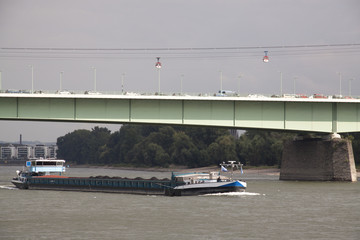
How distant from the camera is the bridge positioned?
84.5 m

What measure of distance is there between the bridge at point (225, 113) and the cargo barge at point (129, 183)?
7.01 metres

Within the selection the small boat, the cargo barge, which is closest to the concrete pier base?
the cargo barge

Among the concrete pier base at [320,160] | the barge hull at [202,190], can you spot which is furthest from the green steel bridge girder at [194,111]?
the barge hull at [202,190]

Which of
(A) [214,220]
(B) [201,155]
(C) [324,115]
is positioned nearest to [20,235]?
(A) [214,220]

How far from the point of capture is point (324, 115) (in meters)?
91.3

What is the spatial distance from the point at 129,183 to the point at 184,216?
24.1 metres

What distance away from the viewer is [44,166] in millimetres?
Result: 87062

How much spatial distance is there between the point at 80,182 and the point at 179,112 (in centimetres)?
1592

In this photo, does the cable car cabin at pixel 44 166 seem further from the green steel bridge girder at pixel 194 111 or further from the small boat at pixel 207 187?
the small boat at pixel 207 187

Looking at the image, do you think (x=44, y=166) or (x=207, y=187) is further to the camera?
(x=44, y=166)

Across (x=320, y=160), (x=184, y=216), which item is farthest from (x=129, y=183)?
(x=320, y=160)

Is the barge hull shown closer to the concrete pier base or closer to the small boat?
the small boat

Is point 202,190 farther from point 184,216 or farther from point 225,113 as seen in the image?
point 225,113

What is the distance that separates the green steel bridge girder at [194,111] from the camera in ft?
277
